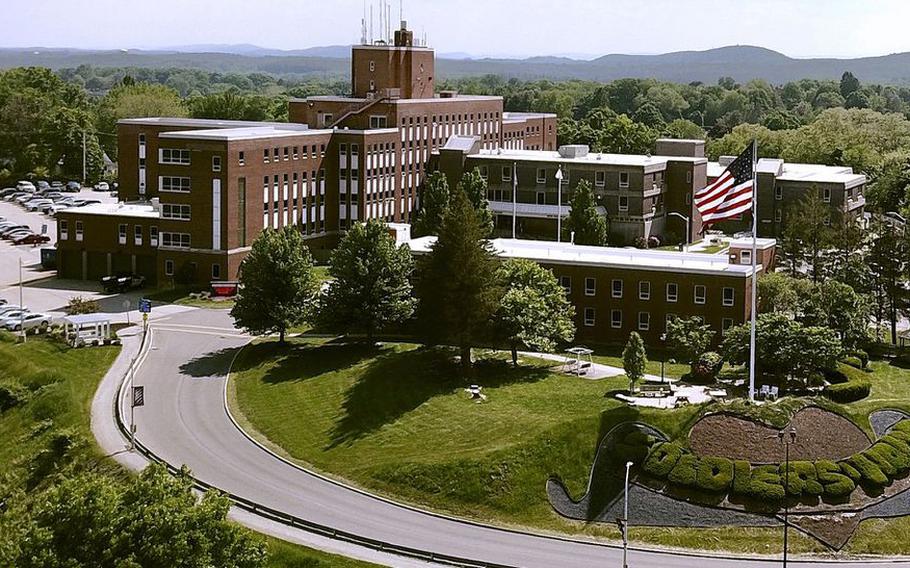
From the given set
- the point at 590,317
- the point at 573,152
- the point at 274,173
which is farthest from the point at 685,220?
the point at 590,317

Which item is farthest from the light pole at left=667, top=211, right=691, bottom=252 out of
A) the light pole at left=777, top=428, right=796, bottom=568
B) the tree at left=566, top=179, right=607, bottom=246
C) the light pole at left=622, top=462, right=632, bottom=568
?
the light pole at left=622, top=462, right=632, bottom=568

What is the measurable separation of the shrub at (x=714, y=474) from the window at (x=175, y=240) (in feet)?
165

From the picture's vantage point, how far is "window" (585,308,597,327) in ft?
267

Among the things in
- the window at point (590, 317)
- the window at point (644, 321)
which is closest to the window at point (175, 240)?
the window at point (590, 317)

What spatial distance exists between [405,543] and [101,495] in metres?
15.1

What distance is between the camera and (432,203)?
112 m

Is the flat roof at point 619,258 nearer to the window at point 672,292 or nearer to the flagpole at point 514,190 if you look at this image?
the window at point 672,292

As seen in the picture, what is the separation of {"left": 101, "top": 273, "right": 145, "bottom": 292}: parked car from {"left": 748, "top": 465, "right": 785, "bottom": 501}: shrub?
54083 mm

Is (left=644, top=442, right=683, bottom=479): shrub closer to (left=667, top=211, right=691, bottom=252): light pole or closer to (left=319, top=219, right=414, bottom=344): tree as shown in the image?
(left=319, top=219, right=414, bottom=344): tree

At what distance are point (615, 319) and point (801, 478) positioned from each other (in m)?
24.2

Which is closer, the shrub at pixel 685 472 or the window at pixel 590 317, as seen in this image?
the shrub at pixel 685 472

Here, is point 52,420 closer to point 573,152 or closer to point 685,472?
point 685,472

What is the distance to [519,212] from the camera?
121m

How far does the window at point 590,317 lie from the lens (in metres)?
81.2
